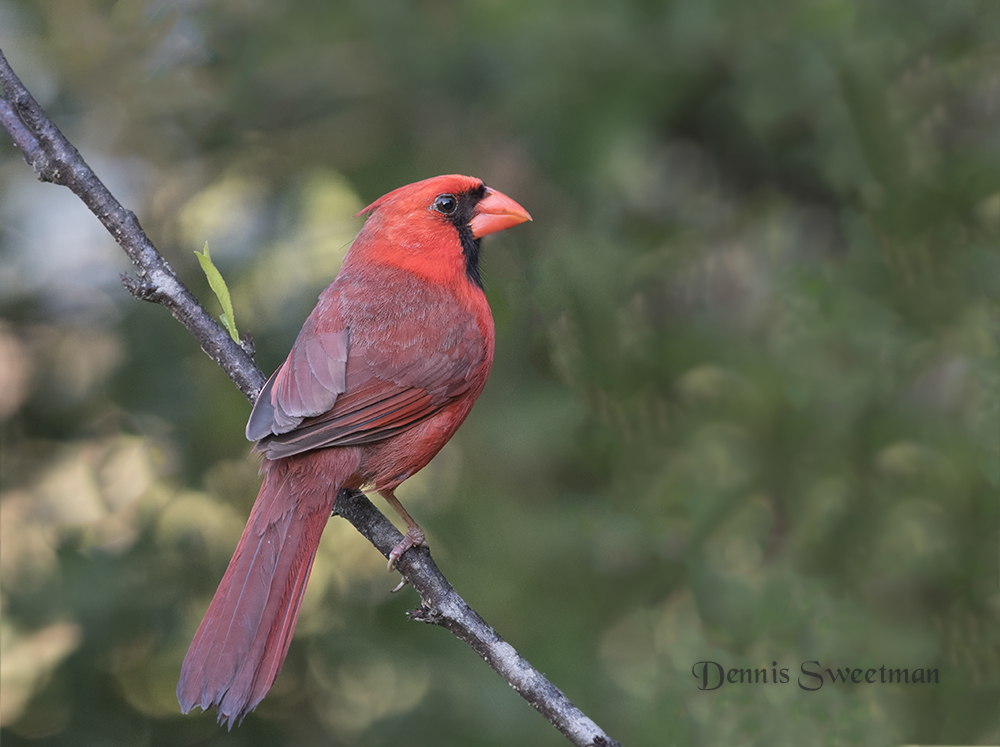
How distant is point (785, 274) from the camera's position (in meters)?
2.94

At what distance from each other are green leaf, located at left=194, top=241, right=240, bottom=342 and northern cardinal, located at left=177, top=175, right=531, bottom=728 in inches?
6.9

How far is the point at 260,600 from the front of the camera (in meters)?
2.07

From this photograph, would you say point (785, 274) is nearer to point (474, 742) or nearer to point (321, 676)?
point (474, 742)

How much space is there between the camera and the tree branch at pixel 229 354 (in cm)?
193

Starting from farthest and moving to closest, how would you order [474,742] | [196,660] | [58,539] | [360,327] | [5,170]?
[5,170] < [58,539] < [474,742] < [360,327] < [196,660]

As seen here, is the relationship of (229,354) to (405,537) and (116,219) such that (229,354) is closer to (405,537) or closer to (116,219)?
(116,219)

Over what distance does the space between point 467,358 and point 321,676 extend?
4.16 ft

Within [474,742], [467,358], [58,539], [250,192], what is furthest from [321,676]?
[250,192]

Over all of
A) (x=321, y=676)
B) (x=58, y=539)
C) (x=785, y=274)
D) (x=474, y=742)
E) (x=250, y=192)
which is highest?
(x=250, y=192)

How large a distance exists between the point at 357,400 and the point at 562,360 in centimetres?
97

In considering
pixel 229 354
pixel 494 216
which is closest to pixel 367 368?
pixel 229 354
